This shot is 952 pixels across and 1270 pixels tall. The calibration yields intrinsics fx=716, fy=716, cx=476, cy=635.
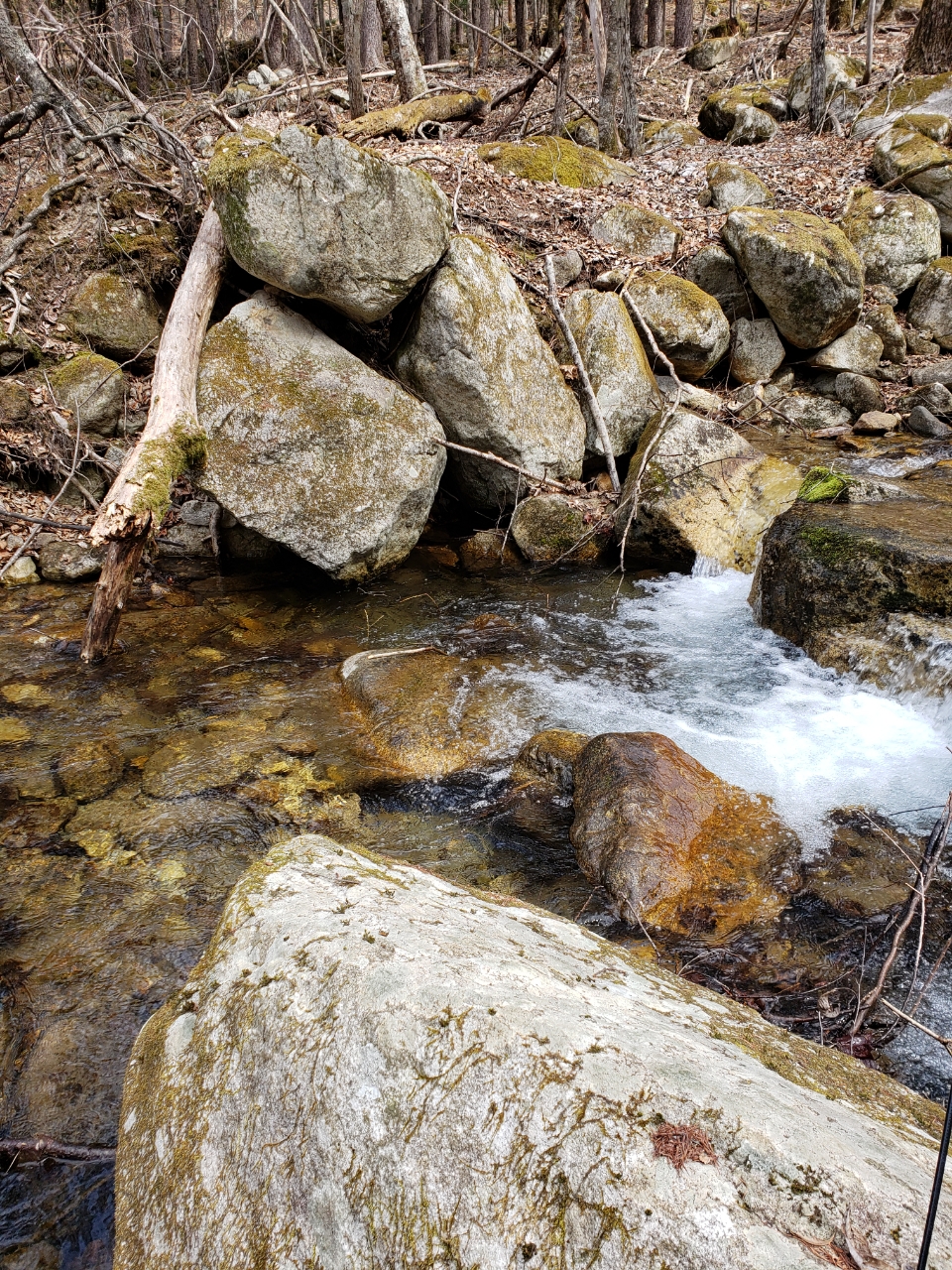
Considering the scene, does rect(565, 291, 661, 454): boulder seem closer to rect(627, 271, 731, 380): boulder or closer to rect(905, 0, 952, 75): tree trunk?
rect(627, 271, 731, 380): boulder

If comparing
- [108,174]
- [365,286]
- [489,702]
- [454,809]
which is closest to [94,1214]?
[454,809]

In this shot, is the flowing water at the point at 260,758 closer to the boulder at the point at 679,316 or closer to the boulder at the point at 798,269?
the boulder at the point at 679,316

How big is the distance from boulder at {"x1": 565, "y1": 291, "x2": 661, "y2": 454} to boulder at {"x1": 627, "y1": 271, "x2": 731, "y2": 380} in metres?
0.76

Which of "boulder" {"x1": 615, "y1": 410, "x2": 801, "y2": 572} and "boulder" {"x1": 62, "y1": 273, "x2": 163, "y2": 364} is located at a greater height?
"boulder" {"x1": 62, "y1": 273, "x2": 163, "y2": 364}

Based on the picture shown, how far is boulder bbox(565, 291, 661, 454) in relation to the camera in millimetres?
8516

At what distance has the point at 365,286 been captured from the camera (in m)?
6.75

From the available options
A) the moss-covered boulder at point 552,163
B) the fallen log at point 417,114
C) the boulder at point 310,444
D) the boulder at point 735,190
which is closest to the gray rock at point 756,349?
the boulder at point 735,190

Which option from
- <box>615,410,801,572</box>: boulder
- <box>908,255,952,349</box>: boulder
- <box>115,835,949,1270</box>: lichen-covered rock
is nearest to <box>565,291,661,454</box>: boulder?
<box>615,410,801,572</box>: boulder

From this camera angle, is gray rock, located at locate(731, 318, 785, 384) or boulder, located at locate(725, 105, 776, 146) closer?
gray rock, located at locate(731, 318, 785, 384)

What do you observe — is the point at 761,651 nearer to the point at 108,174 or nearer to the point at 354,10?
the point at 108,174

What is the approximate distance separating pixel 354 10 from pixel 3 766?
12.5 metres

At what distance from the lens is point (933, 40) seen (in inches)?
550

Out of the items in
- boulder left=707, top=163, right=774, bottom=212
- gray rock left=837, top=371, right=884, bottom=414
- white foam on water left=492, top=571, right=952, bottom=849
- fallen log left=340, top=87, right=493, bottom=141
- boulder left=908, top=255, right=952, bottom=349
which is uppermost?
fallen log left=340, top=87, right=493, bottom=141

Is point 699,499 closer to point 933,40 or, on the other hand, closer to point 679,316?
point 679,316
